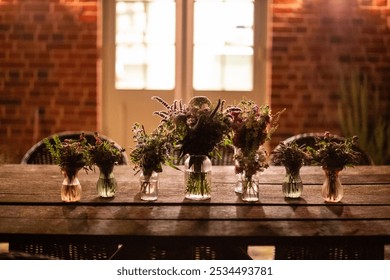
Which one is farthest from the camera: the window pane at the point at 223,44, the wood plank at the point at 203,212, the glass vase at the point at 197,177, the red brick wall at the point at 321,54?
the window pane at the point at 223,44

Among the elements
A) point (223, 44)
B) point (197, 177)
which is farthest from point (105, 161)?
point (223, 44)

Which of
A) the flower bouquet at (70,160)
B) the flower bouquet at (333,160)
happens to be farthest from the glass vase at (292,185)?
the flower bouquet at (70,160)

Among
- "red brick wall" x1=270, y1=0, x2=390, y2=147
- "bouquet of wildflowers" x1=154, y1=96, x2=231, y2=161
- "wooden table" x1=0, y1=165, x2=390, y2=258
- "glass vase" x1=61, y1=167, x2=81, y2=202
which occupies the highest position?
"red brick wall" x1=270, y1=0, x2=390, y2=147

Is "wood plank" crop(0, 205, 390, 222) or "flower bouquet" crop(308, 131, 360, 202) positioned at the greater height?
"flower bouquet" crop(308, 131, 360, 202)

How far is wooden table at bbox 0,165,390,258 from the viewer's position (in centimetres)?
229

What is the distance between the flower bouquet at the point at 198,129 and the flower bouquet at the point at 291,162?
0.83ft

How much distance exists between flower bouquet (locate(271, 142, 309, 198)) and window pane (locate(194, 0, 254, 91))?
2.88 m

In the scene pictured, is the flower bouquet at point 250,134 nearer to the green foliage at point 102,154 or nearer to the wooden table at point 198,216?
the wooden table at point 198,216

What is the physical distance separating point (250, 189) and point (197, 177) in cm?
23

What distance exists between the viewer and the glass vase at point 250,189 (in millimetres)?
2762

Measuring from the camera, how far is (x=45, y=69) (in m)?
5.46

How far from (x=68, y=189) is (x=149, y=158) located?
368 millimetres

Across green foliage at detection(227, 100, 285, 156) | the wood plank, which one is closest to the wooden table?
the wood plank

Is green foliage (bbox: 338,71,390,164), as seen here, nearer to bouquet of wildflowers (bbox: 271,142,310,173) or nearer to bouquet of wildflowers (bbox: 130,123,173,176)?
bouquet of wildflowers (bbox: 271,142,310,173)
